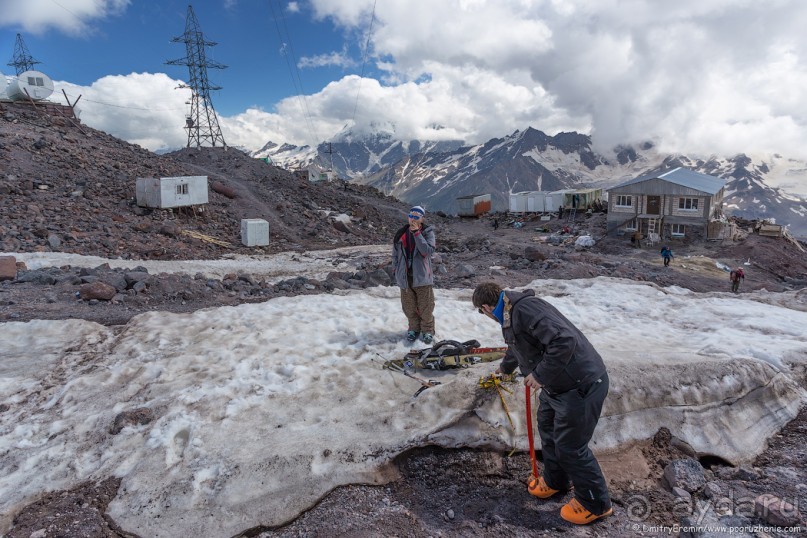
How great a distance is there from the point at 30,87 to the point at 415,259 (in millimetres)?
48887

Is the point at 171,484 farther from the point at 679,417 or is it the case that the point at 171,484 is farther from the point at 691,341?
the point at 691,341

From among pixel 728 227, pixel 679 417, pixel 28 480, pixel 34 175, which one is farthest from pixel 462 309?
pixel 728 227

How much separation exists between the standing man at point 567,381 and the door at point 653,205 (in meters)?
47.4

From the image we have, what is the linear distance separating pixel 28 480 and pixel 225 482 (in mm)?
2143

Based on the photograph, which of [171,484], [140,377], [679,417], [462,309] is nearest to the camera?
[171,484]

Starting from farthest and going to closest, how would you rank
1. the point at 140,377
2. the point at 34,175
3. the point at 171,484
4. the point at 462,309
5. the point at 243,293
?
1. the point at 34,175
2. the point at 243,293
3. the point at 462,309
4. the point at 140,377
5. the point at 171,484

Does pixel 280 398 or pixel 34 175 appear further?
pixel 34 175

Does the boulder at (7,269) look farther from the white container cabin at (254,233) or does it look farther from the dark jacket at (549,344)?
the white container cabin at (254,233)

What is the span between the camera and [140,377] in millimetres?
7324

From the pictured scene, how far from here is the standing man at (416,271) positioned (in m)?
8.46

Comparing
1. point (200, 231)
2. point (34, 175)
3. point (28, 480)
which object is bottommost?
point (28, 480)

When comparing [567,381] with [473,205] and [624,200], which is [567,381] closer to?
[624,200]

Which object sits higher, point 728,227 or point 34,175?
point 34,175

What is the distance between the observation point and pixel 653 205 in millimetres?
46656
